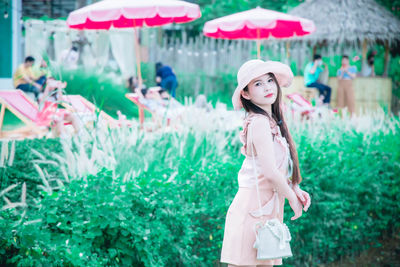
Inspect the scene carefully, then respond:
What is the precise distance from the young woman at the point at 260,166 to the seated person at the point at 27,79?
29.2ft

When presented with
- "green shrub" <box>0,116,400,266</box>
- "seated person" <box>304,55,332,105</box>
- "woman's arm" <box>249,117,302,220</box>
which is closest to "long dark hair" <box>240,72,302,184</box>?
"woman's arm" <box>249,117,302,220</box>

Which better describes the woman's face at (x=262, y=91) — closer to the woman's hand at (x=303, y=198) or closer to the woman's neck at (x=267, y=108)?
the woman's neck at (x=267, y=108)

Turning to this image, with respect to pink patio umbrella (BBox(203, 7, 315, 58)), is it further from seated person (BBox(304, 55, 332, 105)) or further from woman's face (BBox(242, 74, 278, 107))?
woman's face (BBox(242, 74, 278, 107))

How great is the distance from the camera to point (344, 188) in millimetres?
4871

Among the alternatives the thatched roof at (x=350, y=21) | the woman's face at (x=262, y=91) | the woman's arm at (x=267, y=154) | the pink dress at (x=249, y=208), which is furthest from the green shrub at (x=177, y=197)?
the thatched roof at (x=350, y=21)

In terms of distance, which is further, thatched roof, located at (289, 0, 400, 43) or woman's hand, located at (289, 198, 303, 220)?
thatched roof, located at (289, 0, 400, 43)

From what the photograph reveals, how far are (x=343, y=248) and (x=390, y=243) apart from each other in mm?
711

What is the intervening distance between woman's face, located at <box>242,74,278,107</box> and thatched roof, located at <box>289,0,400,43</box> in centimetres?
1254

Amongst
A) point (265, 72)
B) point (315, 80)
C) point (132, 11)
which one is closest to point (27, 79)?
point (132, 11)

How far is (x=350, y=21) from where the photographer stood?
1502 centimetres

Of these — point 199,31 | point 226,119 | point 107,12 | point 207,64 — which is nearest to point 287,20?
point 107,12

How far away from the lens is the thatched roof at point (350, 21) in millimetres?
14844

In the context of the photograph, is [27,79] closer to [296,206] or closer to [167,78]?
[167,78]

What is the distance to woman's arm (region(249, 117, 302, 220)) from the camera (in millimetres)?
2699
